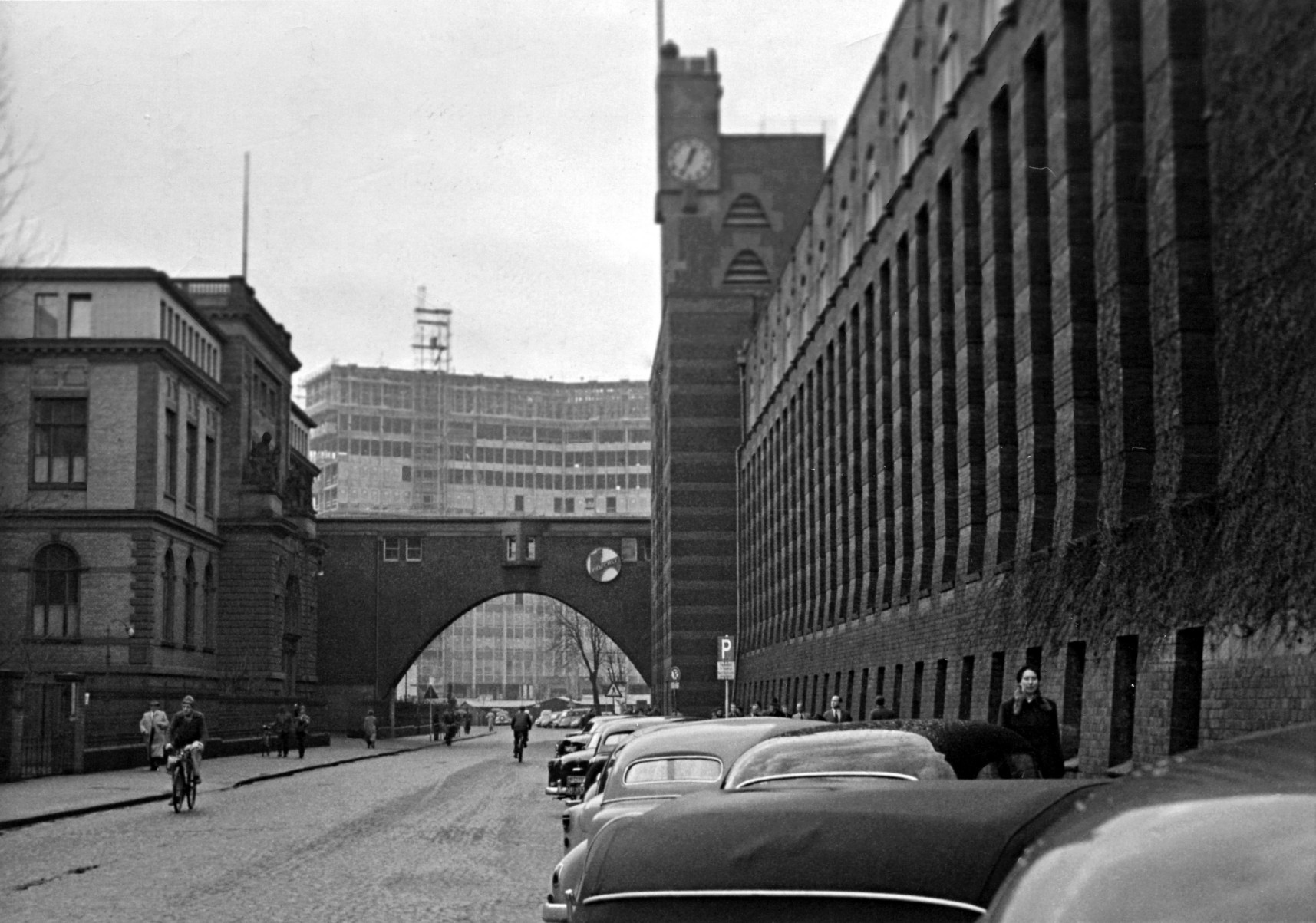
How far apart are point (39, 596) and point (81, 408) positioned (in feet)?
21.5

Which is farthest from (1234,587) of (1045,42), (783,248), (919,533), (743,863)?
(783,248)

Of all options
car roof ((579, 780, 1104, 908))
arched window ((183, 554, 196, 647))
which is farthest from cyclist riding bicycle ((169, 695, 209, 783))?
arched window ((183, 554, 196, 647))

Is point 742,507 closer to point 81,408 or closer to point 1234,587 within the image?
point 81,408

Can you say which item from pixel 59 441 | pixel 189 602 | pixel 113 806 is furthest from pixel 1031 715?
pixel 189 602

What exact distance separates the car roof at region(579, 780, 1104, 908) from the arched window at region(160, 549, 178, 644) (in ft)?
198

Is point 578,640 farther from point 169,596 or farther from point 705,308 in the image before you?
point 169,596

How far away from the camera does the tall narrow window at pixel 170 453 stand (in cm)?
6331

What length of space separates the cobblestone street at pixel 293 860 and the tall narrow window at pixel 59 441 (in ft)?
105

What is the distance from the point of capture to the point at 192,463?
67562mm

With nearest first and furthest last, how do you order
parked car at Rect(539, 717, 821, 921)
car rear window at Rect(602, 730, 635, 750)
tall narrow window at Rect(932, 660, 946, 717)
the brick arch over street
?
parked car at Rect(539, 717, 821, 921), car rear window at Rect(602, 730, 635, 750), tall narrow window at Rect(932, 660, 946, 717), the brick arch over street

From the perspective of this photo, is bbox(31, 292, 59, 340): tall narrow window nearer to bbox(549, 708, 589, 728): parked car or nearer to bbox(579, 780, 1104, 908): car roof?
bbox(549, 708, 589, 728): parked car

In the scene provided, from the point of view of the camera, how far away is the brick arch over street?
84500mm

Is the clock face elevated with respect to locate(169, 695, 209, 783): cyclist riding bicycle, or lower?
elevated

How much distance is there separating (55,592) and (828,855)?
6061 cm
